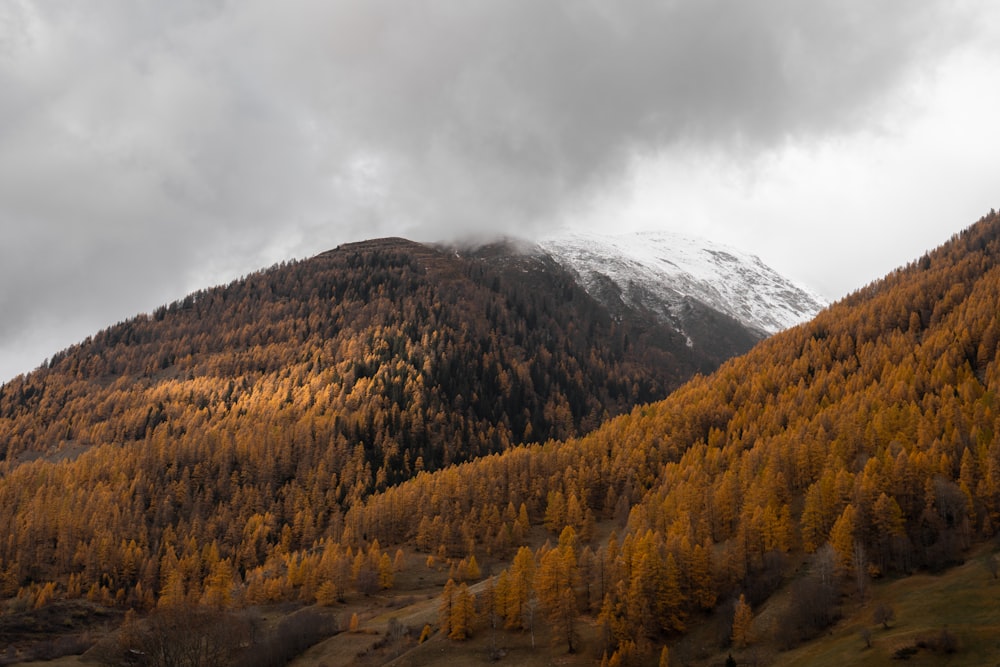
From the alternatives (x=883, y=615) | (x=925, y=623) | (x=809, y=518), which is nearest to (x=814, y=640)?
(x=883, y=615)

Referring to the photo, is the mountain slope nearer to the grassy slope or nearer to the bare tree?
the grassy slope

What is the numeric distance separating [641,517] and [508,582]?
133ft

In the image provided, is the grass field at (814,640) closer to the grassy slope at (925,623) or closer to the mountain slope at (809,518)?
the grassy slope at (925,623)

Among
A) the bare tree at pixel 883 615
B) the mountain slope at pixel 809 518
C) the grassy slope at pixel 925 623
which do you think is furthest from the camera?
the mountain slope at pixel 809 518

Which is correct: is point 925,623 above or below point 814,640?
above

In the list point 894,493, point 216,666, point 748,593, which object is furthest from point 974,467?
point 216,666

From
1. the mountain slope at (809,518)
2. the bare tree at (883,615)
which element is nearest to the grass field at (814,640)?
the bare tree at (883,615)

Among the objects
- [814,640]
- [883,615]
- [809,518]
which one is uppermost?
[809,518]

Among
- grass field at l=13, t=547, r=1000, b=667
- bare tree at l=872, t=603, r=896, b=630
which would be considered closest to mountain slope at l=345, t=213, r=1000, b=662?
grass field at l=13, t=547, r=1000, b=667

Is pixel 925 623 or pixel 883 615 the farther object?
pixel 883 615

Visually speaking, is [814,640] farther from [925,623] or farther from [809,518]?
[809,518]

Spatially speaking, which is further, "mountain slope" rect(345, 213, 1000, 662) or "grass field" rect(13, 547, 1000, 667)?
"mountain slope" rect(345, 213, 1000, 662)

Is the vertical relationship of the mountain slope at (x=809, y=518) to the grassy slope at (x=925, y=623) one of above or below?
above

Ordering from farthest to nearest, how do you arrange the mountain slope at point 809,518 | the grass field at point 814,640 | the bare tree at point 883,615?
the mountain slope at point 809,518 → the bare tree at point 883,615 → the grass field at point 814,640
